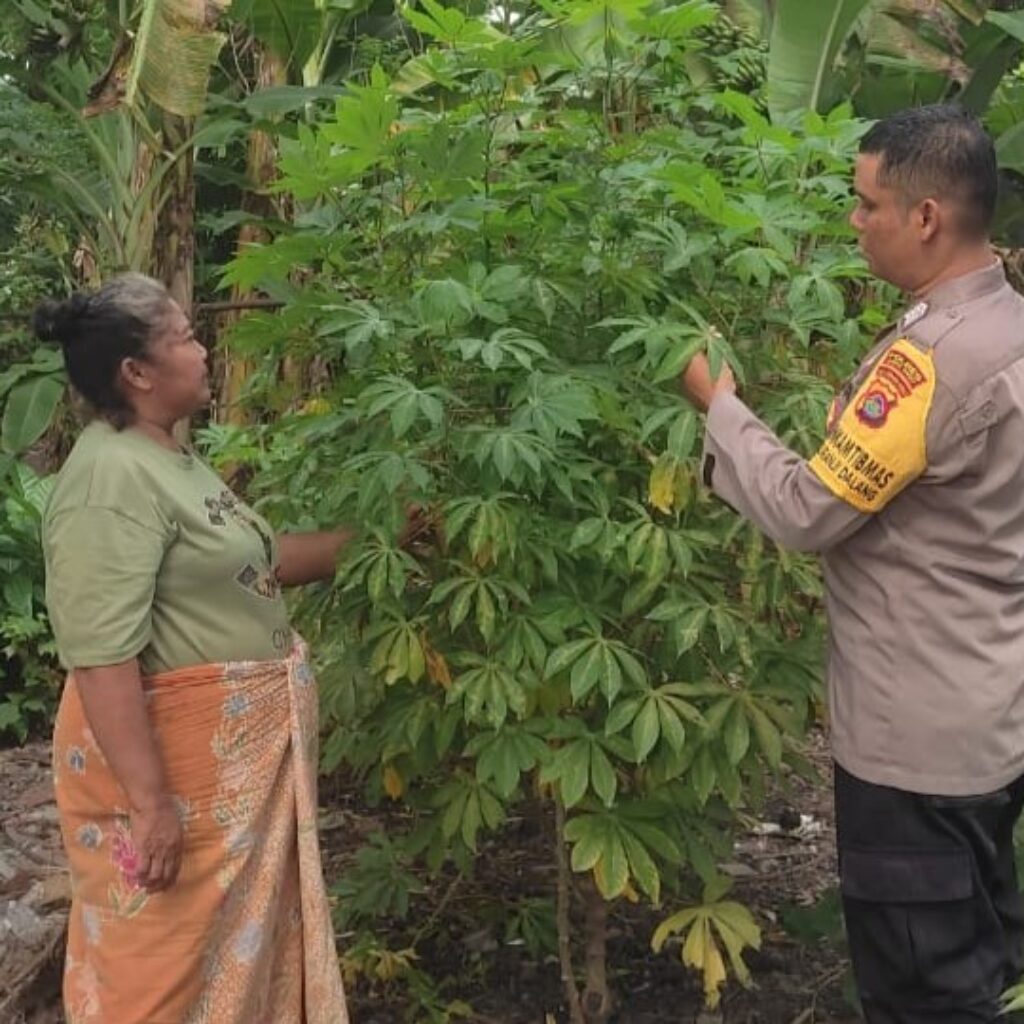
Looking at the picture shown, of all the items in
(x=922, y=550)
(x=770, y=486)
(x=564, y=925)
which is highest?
(x=770, y=486)

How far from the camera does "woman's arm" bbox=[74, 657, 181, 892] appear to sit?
7.30 feet

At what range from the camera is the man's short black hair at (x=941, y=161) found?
79.0 inches

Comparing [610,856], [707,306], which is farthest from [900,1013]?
[707,306]

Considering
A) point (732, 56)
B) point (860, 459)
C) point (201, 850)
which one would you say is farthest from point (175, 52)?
point (860, 459)

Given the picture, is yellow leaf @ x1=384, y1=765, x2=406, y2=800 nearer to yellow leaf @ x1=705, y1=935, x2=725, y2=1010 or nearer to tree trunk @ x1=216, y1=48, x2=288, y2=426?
yellow leaf @ x1=705, y1=935, x2=725, y2=1010

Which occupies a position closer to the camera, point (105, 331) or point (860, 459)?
point (860, 459)

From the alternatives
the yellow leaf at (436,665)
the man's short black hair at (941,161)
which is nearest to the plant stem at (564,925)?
the yellow leaf at (436,665)

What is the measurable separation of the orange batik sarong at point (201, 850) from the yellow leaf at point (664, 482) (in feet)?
2.26

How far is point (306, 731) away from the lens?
2.54m

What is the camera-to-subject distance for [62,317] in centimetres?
233

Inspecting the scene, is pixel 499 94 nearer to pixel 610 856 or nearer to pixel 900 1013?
pixel 610 856

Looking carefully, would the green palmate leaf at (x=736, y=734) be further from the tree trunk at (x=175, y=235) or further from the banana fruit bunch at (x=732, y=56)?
the tree trunk at (x=175, y=235)

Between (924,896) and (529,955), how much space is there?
1.49 m

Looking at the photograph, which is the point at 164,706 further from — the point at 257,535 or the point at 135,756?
the point at 257,535
